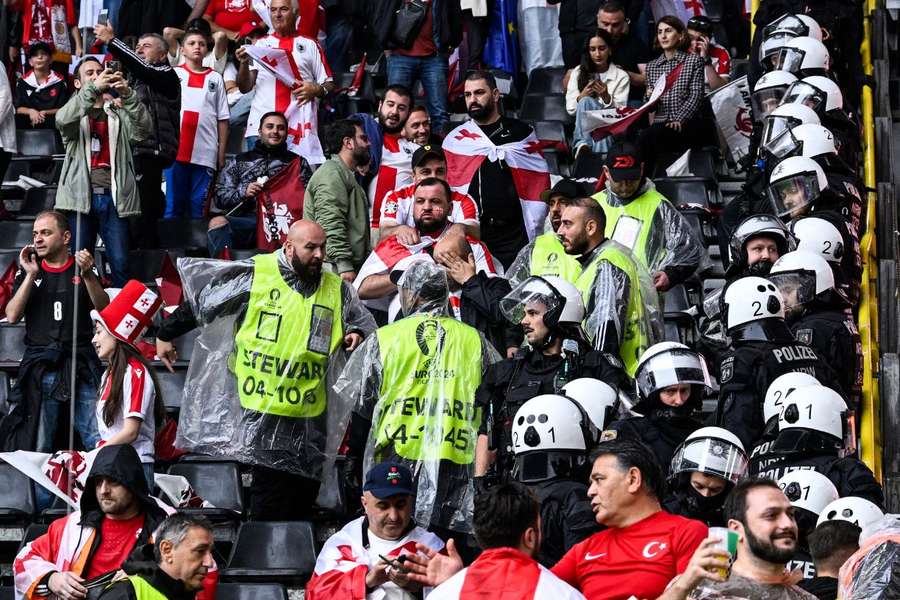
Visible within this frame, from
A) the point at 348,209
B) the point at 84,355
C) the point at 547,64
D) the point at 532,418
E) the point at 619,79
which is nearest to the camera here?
the point at 532,418

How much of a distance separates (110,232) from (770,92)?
4.71m

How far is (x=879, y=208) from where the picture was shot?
45.1 ft

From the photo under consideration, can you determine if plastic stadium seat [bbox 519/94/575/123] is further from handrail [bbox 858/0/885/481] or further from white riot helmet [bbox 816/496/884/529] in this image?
white riot helmet [bbox 816/496/884/529]

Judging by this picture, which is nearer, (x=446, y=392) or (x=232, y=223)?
(x=446, y=392)

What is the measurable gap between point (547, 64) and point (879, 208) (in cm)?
339

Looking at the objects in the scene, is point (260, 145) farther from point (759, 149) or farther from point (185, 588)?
point (185, 588)

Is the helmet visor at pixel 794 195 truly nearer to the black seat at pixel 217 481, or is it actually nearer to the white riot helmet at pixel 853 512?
the black seat at pixel 217 481

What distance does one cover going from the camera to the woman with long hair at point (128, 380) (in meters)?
10.3

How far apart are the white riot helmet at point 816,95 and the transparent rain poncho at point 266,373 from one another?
14.1ft

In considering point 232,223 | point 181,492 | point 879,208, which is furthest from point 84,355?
point 879,208

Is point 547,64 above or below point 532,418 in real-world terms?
above

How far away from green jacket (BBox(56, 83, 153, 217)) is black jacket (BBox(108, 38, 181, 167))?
20cm

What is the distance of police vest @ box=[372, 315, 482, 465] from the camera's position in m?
9.70

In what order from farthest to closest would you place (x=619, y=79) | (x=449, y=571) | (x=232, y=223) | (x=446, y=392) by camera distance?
(x=619, y=79)
(x=232, y=223)
(x=446, y=392)
(x=449, y=571)
